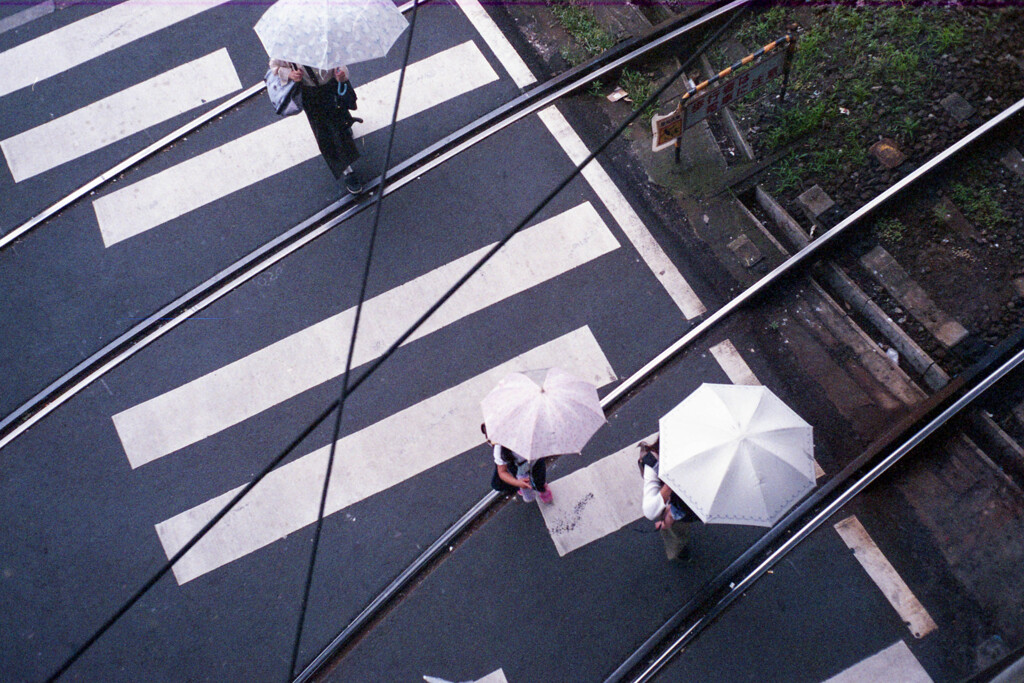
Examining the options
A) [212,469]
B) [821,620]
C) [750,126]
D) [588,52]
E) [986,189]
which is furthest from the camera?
[588,52]

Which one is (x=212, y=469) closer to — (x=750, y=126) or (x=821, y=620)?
(x=821, y=620)

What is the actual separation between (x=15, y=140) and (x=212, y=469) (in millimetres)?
4514

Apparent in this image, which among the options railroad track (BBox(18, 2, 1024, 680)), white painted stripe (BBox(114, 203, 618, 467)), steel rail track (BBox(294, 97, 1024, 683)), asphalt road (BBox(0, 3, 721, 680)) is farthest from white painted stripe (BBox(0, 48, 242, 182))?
steel rail track (BBox(294, 97, 1024, 683))

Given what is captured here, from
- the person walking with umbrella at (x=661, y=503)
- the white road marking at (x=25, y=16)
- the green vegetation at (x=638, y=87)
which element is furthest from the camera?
the white road marking at (x=25, y=16)

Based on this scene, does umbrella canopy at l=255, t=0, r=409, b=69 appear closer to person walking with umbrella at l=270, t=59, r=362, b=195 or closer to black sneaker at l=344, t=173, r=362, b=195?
person walking with umbrella at l=270, t=59, r=362, b=195

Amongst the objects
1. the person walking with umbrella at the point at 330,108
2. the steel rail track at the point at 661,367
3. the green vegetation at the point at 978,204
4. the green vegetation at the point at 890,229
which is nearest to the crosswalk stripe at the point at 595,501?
the steel rail track at the point at 661,367

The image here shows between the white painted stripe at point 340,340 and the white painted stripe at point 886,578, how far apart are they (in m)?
3.12

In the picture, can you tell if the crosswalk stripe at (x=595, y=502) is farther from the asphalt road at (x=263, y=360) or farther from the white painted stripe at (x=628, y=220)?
Result: the white painted stripe at (x=628, y=220)

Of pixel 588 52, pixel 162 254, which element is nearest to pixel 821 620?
pixel 588 52

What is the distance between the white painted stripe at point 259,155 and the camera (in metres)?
7.29

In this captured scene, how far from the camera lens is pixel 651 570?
18.6 ft

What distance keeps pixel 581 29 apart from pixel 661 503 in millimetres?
5422

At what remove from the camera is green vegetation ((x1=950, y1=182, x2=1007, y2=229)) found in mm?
6598

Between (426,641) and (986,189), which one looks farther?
(986,189)
